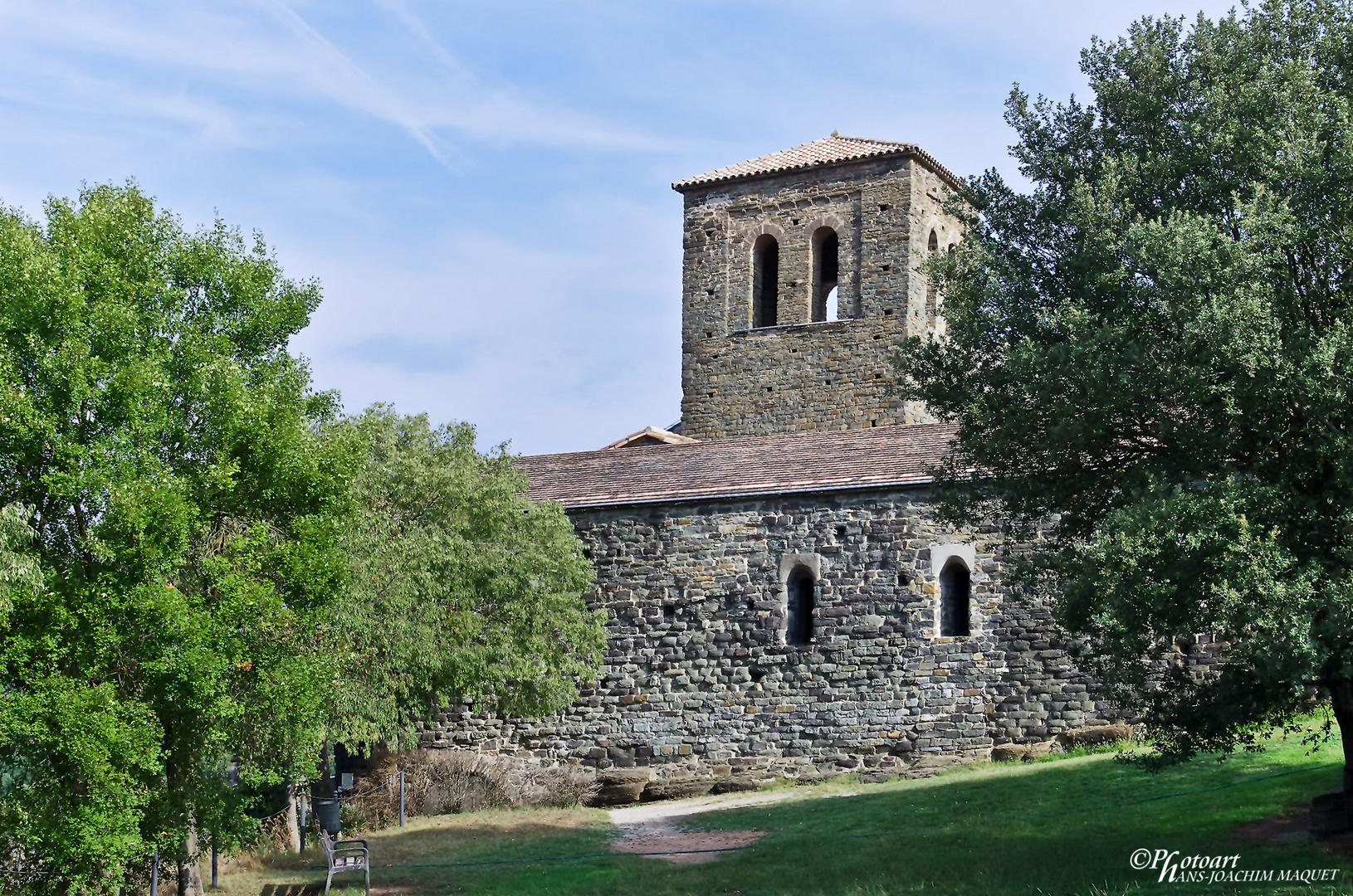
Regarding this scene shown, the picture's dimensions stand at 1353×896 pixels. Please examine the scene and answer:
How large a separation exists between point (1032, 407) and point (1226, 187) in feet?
8.35

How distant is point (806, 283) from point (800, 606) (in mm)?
10613

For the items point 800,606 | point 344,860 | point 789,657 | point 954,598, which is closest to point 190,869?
point 344,860

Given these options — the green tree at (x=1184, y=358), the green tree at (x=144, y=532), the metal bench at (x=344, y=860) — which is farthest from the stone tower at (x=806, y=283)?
the green tree at (x=144, y=532)

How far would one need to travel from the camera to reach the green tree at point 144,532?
40.4 ft

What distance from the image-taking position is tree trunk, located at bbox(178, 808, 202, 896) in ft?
45.5

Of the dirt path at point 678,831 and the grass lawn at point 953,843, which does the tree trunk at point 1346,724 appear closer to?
the grass lawn at point 953,843

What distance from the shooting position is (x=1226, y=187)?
507 inches

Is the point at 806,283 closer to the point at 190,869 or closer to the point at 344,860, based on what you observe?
the point at 344,860

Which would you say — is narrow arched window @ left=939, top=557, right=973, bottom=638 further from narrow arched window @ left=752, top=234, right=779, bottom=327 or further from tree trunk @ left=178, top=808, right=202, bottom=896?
narrow arched window @ left=752, top=234, right=779, bottom=327

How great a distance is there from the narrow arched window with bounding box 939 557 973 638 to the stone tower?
28.5 ft

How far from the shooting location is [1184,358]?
11.9 m

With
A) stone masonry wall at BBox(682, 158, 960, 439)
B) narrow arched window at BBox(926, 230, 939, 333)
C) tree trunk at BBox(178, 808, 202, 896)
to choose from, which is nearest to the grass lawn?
tree trunk at BBox(178, 808, 202, 896)

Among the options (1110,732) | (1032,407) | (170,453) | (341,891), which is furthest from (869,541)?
(170,453)

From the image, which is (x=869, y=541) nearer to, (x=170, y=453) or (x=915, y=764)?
(x=915, y=764)
